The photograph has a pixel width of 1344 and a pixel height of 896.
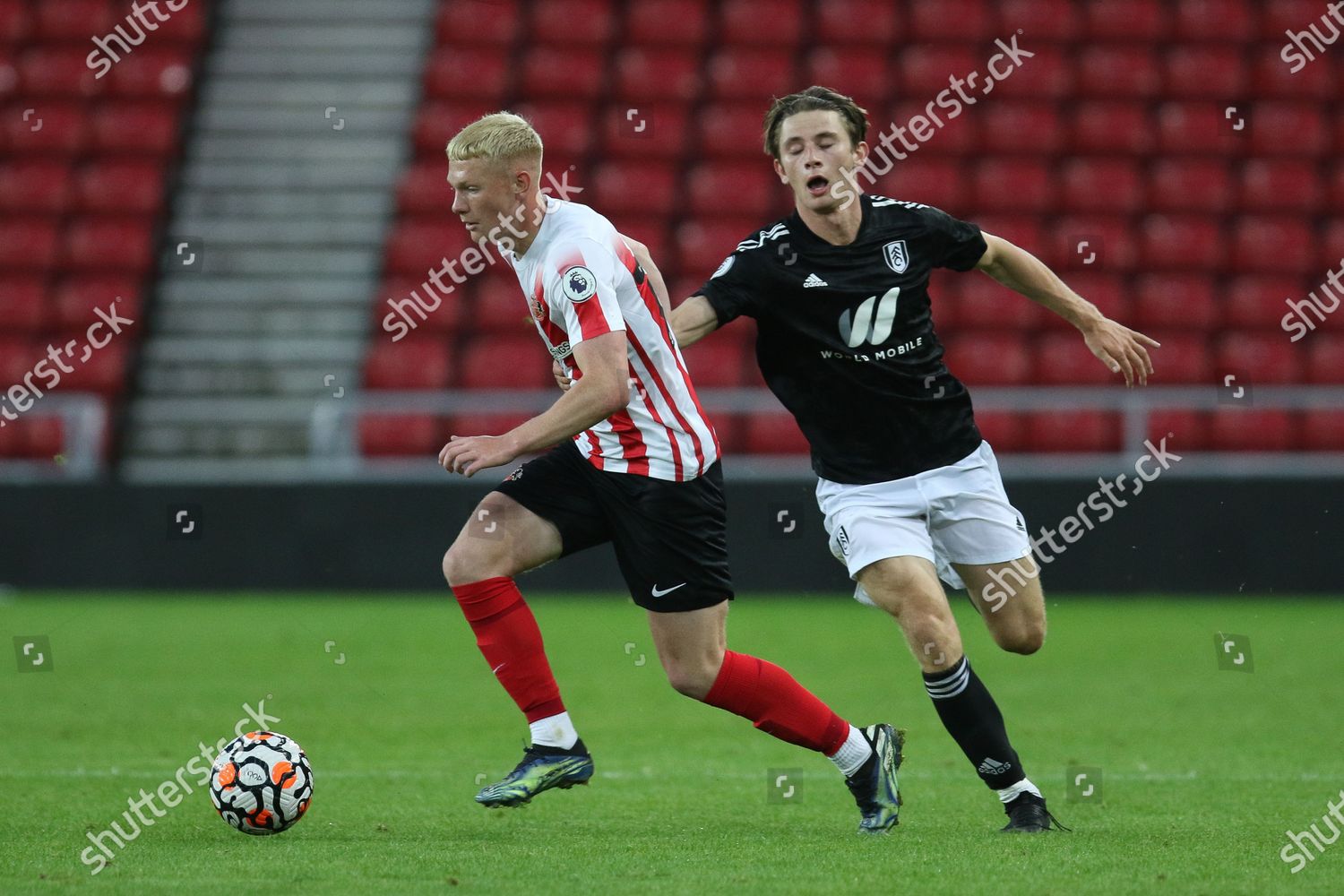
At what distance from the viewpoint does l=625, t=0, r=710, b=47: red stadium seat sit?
16297 mm

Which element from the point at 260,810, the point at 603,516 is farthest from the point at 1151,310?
the point at 260,810

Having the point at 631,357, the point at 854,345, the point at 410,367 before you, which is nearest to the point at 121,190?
the point at 410,367

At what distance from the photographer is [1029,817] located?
189 inches

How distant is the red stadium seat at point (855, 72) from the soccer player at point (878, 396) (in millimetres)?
10654

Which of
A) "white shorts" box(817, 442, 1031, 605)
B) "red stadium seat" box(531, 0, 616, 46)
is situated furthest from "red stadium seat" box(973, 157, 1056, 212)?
"white shorts" box(817, 442, 1031, 605)

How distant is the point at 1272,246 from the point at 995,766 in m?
10.9

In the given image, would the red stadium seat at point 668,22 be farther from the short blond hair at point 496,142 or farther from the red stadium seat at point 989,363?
the short blond hair at point 496,142

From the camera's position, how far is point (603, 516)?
5.06 m

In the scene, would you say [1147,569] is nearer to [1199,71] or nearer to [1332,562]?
[1332,562]

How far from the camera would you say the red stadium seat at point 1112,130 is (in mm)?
15227

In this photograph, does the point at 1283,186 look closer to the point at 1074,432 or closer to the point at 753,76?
the point at 1074,432

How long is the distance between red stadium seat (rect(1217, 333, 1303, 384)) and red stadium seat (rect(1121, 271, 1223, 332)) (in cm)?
34

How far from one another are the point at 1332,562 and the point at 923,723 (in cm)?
573

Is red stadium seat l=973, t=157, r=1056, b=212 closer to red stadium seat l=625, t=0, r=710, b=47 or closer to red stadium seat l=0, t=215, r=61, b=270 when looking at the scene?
red stadium seat l=625, t=0, r=710, b=47
